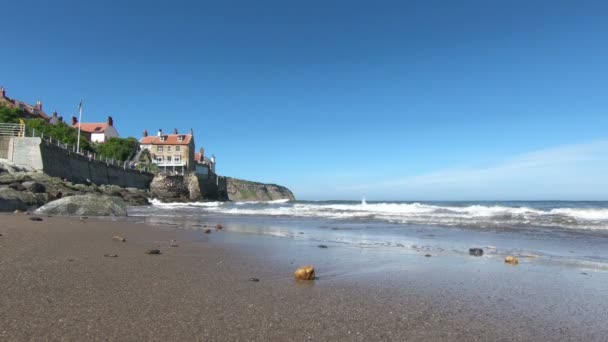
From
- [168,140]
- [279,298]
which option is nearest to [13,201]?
[279,298]

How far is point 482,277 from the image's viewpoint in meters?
5.02

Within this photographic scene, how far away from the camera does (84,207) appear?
14062mm

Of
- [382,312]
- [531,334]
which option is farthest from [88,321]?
[531,334]

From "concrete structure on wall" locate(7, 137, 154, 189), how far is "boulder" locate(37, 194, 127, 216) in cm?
1767

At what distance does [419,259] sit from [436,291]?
231 centimetres

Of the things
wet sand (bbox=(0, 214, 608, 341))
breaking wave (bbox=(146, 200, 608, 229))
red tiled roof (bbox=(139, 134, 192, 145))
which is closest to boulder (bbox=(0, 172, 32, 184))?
breaking wave (bbox=(146, 200, 608, 229))

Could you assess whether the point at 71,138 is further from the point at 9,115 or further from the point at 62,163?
the point at 62,163

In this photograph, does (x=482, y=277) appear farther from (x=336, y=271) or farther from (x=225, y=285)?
(x=225, y=285)

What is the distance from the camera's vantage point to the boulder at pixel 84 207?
1332cm

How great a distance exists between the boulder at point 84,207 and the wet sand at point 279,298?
7.99m

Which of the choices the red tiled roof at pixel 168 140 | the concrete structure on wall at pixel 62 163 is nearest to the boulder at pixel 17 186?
the concrete structure on wall at pixel 62 163

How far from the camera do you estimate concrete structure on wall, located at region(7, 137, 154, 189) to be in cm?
2884

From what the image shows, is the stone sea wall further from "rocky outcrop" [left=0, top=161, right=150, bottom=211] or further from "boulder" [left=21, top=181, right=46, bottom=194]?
"boulder" [left=21, top=181, right=46, bottom=194]

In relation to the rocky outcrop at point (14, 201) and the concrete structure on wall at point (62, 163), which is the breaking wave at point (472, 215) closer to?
the rocky outcrop at point (14, 201)
